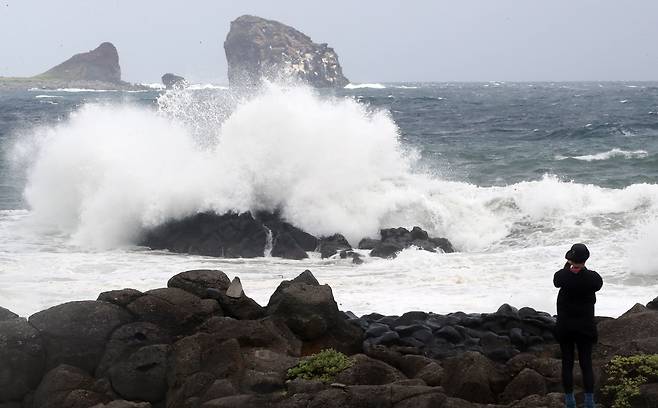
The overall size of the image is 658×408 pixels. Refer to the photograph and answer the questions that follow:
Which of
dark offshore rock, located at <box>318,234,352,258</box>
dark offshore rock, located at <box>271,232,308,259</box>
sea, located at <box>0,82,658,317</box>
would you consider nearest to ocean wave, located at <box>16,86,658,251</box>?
sea, located at <box>0,82,658,317</box>

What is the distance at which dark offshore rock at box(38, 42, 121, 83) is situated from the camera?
182 m

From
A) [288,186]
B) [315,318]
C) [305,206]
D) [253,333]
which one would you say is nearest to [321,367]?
[253,333]

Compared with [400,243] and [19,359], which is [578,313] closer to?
[19,359]

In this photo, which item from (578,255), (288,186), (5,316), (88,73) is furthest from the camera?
(88,73)

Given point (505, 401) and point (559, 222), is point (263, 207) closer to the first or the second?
point (559, 222)

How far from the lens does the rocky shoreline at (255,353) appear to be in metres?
7.64

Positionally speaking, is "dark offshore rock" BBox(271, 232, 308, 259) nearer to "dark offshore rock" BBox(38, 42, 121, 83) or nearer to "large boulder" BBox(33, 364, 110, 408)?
"large boulder" BBox(33, 364, 110, 408)

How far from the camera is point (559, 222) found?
21.1 metres

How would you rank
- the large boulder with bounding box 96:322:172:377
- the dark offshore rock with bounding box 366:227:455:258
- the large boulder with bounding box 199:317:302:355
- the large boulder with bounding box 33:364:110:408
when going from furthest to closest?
the dark offshore rock with bounding box 366:227:455:258, the large boulder with bounding box 199:317:302:355, the large boulder with bounding box 96:322:172:377, the large boulder with bounding box 33:364:110:408

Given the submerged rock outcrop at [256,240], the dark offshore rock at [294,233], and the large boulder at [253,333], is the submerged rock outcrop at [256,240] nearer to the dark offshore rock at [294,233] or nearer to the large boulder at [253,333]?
the dark offshore rock at [294,233]

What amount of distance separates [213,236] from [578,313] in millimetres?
12242

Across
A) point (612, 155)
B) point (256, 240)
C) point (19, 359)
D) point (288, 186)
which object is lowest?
point (256, 240)

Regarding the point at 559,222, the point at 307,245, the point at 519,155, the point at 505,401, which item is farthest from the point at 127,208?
the point at 519,155

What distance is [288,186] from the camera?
2128 cm
